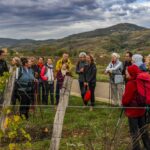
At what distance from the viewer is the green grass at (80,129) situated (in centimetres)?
768

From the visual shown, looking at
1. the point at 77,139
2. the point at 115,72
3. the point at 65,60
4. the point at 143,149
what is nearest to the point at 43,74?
the point at 65,60

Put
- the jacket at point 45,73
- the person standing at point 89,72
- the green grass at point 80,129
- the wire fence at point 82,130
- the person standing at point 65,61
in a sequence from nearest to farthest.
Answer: the wire fence at point 82,130, the green grass at point 80,129, the person standing at point 89,72, the person standing at point 65,61, the jacket at point 45,73

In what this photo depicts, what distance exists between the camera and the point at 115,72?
13680mm

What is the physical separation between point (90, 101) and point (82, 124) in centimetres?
398

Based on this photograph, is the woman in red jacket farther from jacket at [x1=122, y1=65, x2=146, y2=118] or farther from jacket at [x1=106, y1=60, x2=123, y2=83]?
jacket at [x1=106, y1=60, x2=123, y2=83]

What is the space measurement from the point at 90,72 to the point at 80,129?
3611 mm

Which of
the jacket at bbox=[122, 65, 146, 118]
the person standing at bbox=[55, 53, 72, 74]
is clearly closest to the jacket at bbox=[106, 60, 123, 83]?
the person standing at bbox=[55, 53, 72, 74]

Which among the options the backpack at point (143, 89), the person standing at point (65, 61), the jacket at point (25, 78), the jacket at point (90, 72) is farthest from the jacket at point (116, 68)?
the backpack at point (143, 89)

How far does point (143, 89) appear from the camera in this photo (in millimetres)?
7461

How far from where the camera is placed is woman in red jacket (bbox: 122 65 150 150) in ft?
24.7

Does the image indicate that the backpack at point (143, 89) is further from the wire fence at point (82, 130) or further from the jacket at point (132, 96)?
the wire fence at point (82, 130)

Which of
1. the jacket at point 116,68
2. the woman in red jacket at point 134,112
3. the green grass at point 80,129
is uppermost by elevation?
the jacket at point 116,68

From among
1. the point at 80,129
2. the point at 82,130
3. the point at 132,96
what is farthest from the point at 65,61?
the point at 132,96

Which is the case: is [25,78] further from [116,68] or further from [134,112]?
[134,112]
